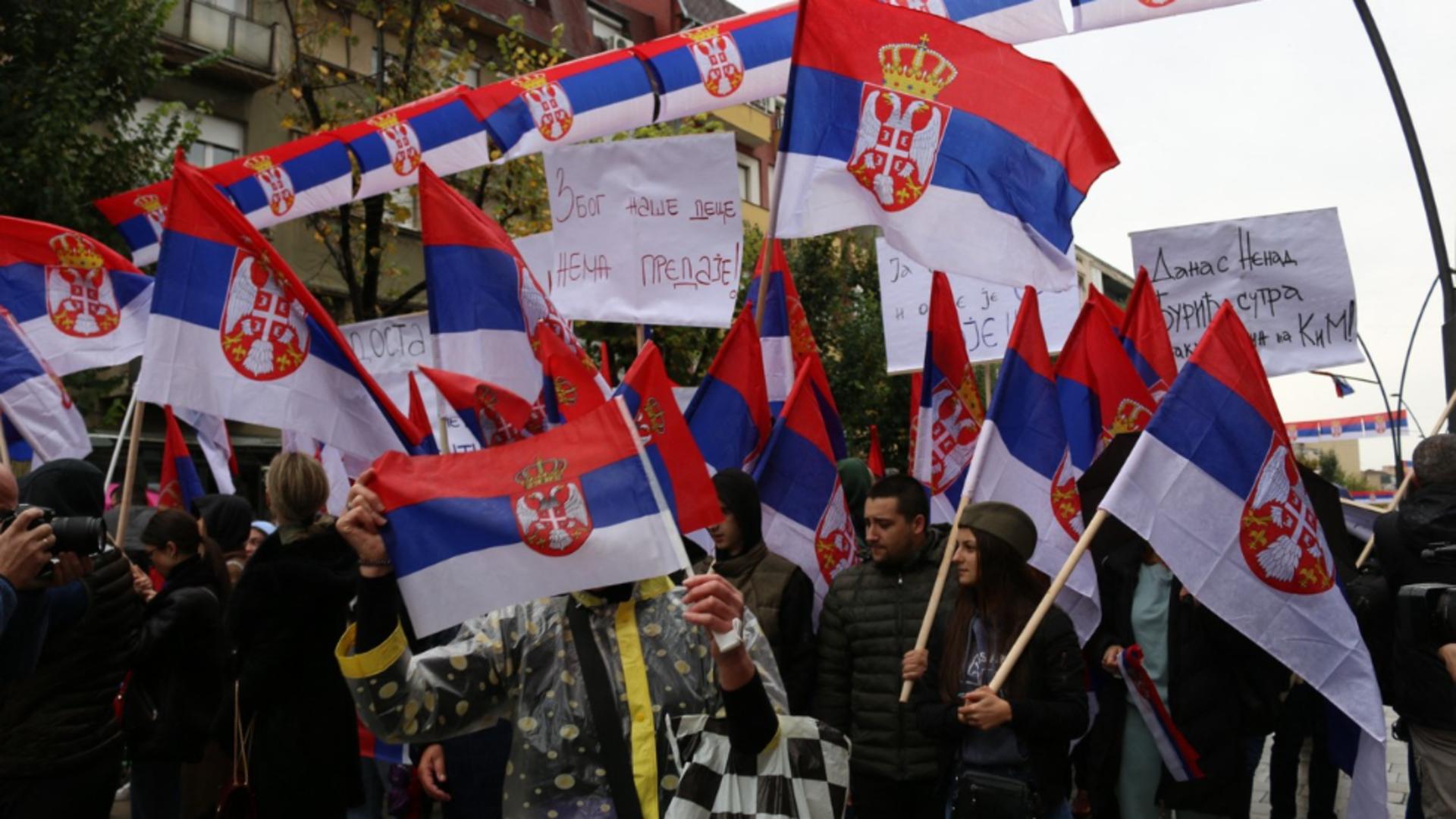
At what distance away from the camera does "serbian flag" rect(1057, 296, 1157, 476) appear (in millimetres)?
6363

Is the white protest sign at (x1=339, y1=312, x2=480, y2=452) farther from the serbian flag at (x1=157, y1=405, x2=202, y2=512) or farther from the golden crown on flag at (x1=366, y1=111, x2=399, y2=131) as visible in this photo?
the serbian flag at (x1=157, y1=405, x2=202, y2=512)

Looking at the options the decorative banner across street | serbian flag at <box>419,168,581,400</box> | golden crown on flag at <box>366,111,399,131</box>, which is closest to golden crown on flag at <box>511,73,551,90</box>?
golden crown on flag at <box>366,111,399,131</box>

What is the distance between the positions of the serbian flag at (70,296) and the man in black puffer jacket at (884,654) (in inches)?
186

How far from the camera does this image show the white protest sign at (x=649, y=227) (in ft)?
24.0

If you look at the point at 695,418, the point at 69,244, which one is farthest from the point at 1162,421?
the point at 69,244

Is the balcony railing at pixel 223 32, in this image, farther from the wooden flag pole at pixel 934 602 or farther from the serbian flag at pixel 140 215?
the wooden flag pole at pixel 934 602

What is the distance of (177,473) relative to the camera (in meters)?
7.77

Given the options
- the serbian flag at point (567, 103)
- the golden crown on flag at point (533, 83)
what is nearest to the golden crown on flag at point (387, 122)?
the serbian flag at point (567, 103)

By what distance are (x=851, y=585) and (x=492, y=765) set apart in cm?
152

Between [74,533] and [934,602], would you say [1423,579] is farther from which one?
[74,533]

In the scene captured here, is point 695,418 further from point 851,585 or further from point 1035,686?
point 1035,686

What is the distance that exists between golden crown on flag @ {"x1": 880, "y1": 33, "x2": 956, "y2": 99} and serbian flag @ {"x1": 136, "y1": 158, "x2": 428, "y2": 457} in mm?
2450

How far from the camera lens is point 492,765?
475 cm

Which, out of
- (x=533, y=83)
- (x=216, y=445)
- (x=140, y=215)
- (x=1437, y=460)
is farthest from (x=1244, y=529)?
(x=140, y=215)
